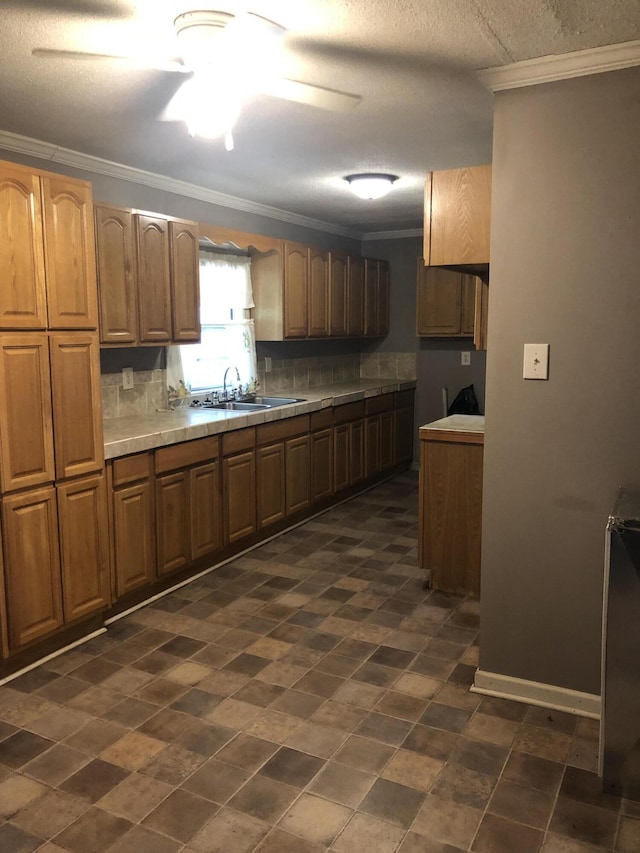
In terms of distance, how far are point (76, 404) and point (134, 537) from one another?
0.82 meters

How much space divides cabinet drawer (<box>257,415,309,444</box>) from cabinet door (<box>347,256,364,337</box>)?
4.97 ft

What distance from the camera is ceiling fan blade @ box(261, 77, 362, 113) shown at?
2188 mm

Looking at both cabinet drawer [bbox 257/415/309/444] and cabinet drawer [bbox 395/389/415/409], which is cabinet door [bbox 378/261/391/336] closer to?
cabinet drawer [bbox 395/389/415/409]

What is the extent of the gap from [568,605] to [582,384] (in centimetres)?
84

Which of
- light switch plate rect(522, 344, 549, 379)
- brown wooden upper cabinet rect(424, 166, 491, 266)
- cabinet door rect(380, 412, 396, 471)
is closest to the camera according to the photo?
light switch plate rect(522, 344, 549, 379)

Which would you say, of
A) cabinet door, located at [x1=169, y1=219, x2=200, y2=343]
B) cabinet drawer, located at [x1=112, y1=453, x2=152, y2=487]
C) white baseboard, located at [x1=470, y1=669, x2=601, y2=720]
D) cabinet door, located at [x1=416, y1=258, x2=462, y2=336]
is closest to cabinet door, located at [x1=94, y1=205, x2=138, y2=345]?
cabinet door, located at [x1=169, y1=219, x2=200, y2=343]

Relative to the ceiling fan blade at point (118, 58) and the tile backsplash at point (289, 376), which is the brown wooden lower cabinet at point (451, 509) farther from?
the ceiling fan blade at point (118, 58)

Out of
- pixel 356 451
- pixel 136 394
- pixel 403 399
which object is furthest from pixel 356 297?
pixel 136 394

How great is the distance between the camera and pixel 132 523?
11.3ft

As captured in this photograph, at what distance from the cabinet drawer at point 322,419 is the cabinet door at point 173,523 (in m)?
1.50

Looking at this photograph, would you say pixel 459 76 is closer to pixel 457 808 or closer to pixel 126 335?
pixel 126 335

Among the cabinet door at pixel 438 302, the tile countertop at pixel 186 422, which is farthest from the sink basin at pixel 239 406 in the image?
the cabinet door at pixel 438 302

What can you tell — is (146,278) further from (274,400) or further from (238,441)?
(274,400)

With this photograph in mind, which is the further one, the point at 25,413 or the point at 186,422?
the point at 186,422
